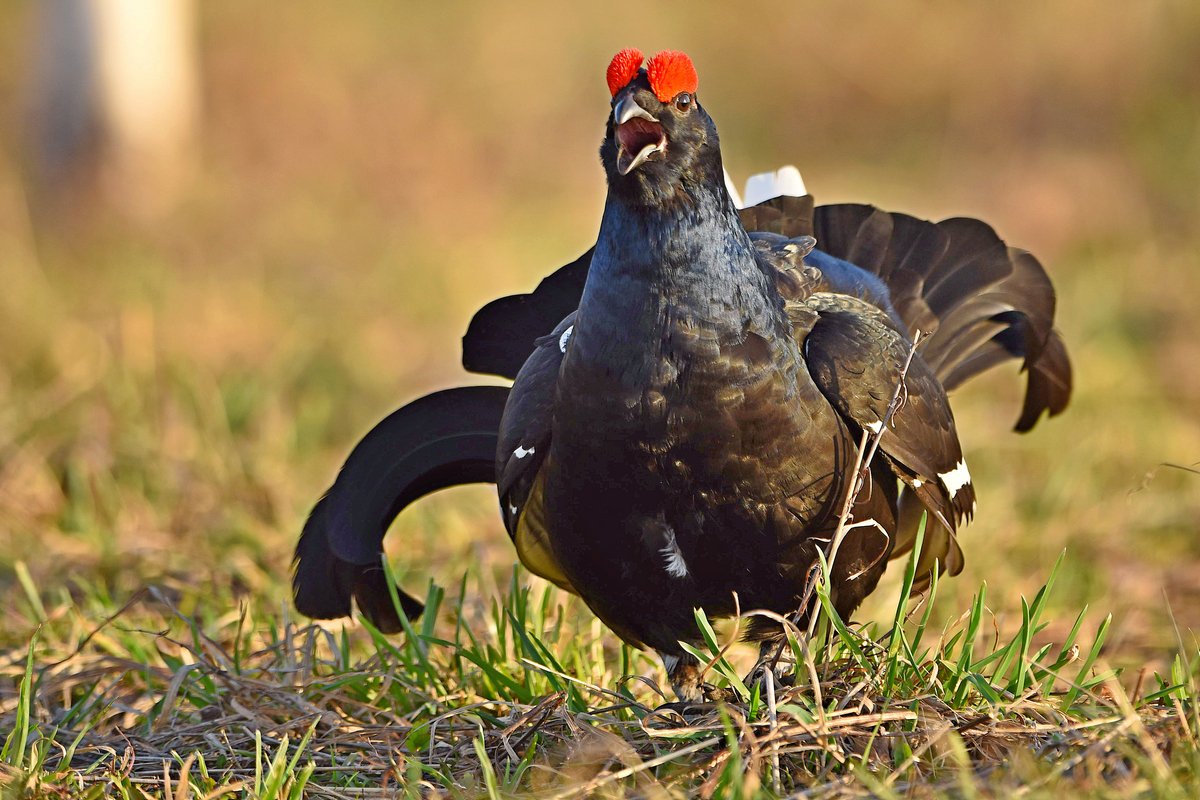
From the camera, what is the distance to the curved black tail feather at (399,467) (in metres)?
3.56

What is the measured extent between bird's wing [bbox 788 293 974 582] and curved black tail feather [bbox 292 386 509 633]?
3.13 ft

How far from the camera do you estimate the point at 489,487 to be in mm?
5418

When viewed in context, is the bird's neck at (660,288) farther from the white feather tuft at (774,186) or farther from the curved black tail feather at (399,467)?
the white feather tuft at (774,186)

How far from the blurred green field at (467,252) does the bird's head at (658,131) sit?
1324mm

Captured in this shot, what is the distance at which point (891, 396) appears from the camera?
301 cm

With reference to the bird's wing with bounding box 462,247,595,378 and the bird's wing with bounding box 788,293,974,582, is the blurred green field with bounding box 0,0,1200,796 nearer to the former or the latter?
the bird's wing with bounding box 788,293,974,582

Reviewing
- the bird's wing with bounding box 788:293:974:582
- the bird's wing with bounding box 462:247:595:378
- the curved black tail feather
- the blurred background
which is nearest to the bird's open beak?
the bird's wing with bounding box 788:293:974:582

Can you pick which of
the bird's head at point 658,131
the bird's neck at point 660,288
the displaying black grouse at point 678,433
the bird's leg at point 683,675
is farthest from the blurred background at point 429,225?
the bird's head at point 658,131

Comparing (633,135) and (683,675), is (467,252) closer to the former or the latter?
(683,675)

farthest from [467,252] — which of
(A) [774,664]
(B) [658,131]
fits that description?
(A) [774,664]

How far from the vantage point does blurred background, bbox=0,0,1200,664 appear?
4.81m

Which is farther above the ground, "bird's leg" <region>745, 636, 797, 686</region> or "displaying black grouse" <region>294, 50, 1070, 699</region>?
"displaying black grouse" <region>294, 50, 1070, 699</region>

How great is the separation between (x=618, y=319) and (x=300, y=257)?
6795 millimetres

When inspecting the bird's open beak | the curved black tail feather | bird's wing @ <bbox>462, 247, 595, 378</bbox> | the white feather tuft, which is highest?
the bird's open beak
